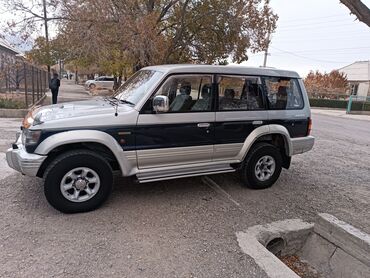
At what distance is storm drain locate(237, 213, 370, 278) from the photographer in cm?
349

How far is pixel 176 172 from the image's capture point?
14.8 ft

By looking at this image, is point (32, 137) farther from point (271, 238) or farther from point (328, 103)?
point (328, 103)

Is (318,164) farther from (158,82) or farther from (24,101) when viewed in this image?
(24,101)

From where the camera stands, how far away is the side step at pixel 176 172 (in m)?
4.29

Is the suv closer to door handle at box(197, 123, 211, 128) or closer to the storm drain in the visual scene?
door handle at box(197, 123, 211, 128)

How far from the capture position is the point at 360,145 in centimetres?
1058

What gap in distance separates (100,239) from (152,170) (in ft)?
3.99

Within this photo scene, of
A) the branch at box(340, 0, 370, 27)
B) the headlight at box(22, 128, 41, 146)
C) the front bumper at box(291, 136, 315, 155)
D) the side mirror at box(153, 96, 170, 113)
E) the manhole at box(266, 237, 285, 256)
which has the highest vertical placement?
the branch at box(340, 0, 370, 27)

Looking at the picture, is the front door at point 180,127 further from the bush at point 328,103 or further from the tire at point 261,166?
the bush at point 328,103

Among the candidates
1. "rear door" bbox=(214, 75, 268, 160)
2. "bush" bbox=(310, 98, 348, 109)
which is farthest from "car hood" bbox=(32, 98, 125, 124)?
"bush" bbox=(310, 98, 348, 109)

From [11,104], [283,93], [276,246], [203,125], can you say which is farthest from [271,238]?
[11,104]

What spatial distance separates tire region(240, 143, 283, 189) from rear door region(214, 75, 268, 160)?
0.33 m

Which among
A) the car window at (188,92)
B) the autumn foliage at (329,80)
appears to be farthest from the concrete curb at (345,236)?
the autumn foliage at (329,80)

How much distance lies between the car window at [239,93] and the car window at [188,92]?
8.7 inches
